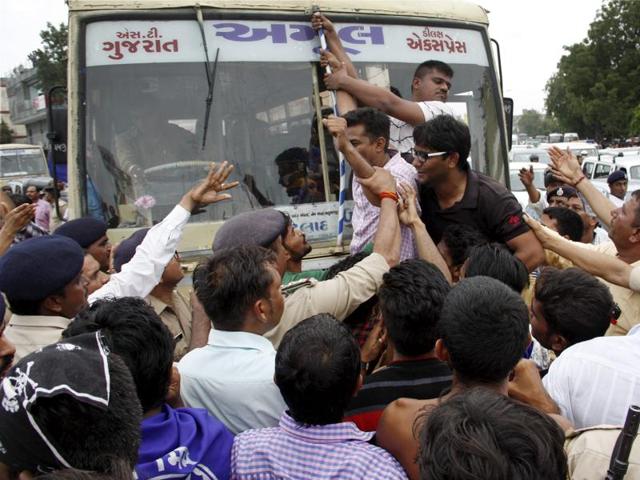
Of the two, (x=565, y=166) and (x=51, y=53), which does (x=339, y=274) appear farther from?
(x=51, y=53)

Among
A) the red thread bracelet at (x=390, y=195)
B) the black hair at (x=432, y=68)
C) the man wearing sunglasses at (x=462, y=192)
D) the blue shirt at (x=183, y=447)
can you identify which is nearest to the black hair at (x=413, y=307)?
the blue shirt at (x=183, y=447)

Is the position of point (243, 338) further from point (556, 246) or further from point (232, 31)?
point (232, 31)

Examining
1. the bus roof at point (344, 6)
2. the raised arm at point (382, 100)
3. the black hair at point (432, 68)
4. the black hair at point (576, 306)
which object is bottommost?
the black hair at point (576, 306)

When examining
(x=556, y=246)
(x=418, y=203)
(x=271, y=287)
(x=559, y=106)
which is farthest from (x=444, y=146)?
(x=559, y=106)

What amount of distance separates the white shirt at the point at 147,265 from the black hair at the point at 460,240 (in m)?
1.30

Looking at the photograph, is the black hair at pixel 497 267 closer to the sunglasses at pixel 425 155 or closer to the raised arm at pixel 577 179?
the sunglasses at pixel 425 155

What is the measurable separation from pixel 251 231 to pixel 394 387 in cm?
105

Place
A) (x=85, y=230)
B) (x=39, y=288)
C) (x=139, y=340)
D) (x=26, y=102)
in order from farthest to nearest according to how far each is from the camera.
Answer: (x=26, y=102), (x=85, y=230), (x=39, y=288), (x=139, y=340)

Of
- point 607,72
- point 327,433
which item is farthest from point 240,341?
point 607,72

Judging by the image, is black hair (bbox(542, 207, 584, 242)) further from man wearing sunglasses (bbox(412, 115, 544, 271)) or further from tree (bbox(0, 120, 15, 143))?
tree (bbox(0, 120, 15, 143))

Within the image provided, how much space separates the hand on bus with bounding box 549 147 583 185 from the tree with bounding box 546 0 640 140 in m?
42.3

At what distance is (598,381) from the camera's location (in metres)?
2.02

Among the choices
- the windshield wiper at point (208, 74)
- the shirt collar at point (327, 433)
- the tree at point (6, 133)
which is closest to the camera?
the shirt collar at point (327, 433)

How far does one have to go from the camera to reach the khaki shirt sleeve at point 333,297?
2445 millimetres
